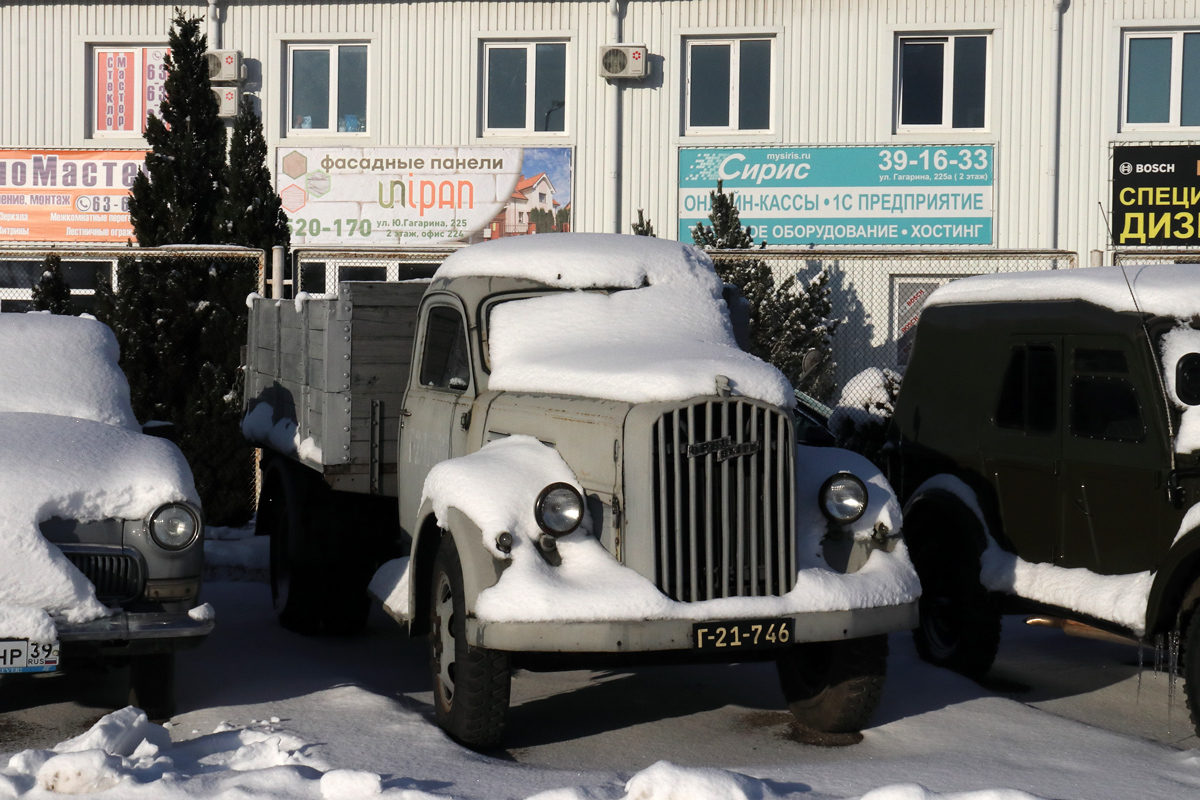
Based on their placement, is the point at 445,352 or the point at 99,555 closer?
the point at 99,555

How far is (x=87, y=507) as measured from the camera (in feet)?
18.5

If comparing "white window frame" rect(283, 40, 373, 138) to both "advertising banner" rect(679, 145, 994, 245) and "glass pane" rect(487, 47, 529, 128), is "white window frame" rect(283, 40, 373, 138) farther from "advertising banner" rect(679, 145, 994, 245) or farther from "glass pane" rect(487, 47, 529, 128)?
"advertising banner" rect(679, 145, 994, 245)

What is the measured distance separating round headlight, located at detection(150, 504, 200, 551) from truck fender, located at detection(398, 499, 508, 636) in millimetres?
949

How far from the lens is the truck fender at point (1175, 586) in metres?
5.62

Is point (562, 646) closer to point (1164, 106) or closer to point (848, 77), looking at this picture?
point (848, 77)

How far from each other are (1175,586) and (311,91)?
15.4m

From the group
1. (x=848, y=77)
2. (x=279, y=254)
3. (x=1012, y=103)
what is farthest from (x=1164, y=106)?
(x=279, y=254)

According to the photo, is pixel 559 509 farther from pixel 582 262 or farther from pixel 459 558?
pixel 582 262

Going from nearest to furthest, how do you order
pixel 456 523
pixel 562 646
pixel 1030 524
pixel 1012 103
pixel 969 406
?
pixel 562 646 → pixel 456 523 → pixel 1030 524 → pixel 969 406 → pixel 1012 103

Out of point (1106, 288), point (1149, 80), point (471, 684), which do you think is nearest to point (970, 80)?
point (1149, 80)

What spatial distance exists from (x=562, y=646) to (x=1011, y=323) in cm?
327

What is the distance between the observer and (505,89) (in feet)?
61.1

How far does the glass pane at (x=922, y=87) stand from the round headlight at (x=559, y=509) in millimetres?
14133

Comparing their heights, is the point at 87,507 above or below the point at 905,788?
above
